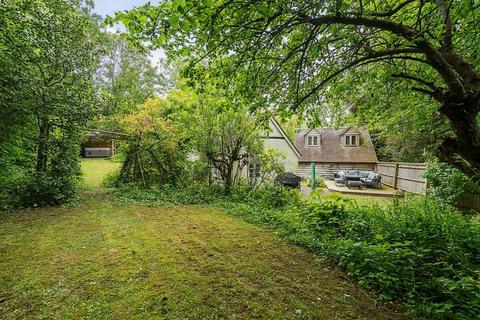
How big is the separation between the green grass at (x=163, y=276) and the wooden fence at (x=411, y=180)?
6.92 m

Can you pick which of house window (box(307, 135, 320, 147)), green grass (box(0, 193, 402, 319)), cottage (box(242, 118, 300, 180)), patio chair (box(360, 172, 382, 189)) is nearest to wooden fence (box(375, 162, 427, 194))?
patio chair (box(360, 172, 382, 189))

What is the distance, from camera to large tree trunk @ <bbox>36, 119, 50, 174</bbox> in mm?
6438

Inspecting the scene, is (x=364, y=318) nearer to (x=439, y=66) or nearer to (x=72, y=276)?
(x=439, y=66)

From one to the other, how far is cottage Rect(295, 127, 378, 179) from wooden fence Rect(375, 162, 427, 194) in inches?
113

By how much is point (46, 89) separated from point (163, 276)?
5.73 m

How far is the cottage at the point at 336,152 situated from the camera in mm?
19578

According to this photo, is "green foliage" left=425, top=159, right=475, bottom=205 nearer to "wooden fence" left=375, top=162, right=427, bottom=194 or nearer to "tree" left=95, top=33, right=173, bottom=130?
"wooden fence" left=375, top=162, right=427, bottom=194

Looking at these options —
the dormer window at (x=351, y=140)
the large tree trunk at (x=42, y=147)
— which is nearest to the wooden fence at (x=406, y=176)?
the dormer window at (x=351, y=140)

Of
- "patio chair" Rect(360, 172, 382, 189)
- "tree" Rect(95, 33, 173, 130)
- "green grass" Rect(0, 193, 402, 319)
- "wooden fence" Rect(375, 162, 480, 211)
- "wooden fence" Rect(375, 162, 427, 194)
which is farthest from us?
"tree" Rect(95, 33, 173, 130)

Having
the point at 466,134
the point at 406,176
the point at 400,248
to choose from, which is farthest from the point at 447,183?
the point at 466,134

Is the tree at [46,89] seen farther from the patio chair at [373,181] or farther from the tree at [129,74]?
the patio chair at [373,181]

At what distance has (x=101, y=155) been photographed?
20.9 metres

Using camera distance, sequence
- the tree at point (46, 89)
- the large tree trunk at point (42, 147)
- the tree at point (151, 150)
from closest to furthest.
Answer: the tree at point (46, 89)
the large tree trunk at point (42, 147)
the tree at point (151, 150)

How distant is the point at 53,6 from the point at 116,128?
4.77 m
